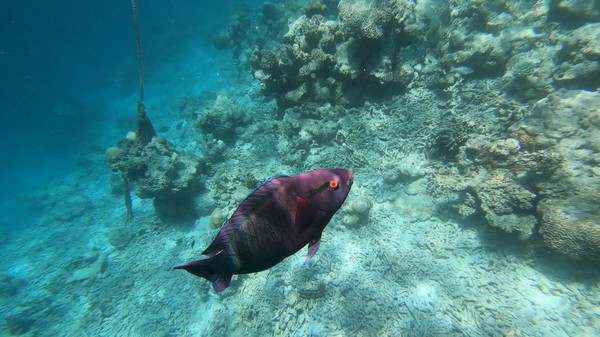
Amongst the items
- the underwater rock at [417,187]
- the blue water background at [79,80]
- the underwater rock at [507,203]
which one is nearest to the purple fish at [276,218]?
the underwater rock at [507,203]

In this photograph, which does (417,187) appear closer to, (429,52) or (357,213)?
(357,213)

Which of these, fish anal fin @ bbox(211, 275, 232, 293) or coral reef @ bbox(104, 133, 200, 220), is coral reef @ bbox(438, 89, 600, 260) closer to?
fish anal fin @ bbox(211, 275, 232, 293)

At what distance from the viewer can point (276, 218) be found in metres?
1.12

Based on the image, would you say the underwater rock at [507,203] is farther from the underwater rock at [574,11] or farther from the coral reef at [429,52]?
the underwater rock at [574,11]

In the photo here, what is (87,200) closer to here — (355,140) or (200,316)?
(200,316)

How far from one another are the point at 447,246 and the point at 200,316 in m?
6.47

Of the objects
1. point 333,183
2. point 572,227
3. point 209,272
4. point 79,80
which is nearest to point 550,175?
point 572,227

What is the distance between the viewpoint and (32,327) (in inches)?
353

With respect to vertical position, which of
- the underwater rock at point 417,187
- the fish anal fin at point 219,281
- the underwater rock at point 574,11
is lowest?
the underwater rock at point 417,187

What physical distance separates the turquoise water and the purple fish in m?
5.10

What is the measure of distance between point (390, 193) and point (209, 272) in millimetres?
6318

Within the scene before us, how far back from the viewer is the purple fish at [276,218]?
109 centimetres

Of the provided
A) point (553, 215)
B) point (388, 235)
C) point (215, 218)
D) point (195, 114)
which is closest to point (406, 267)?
point (388, 235)

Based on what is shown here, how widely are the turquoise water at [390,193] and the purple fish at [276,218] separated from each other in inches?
201
